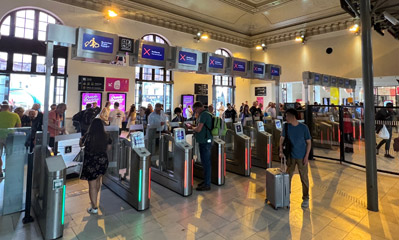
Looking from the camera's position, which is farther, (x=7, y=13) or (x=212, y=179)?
(x=7, y=13)

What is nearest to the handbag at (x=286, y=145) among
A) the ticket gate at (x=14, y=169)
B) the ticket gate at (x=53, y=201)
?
the ticket gate at (x=53, y=201)

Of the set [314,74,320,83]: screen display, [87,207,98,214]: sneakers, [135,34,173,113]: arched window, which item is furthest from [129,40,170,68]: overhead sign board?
[135,34,173,113]: arched window

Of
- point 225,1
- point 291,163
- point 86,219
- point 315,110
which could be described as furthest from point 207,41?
point 86,219

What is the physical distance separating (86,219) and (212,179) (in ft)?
7.27

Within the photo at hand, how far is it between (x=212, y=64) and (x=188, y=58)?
2.22 ft

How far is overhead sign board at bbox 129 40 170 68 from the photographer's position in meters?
4.04

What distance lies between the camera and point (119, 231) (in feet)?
8.68

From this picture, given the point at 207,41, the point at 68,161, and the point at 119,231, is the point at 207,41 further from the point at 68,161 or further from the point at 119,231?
the point at 119,231

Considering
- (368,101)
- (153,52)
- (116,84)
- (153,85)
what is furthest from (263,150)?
(153,85)

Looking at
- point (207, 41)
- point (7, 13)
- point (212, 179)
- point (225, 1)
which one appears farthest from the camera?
point (207, 41)

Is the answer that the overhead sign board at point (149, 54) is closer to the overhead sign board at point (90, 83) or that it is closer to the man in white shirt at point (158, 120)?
the man in white shirt at point (158, 120)

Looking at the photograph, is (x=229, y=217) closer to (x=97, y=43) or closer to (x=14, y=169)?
(x=14, y=169)

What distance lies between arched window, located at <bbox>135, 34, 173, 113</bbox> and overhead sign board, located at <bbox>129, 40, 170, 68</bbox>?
6903 millimetres

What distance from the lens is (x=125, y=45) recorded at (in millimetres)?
3877
